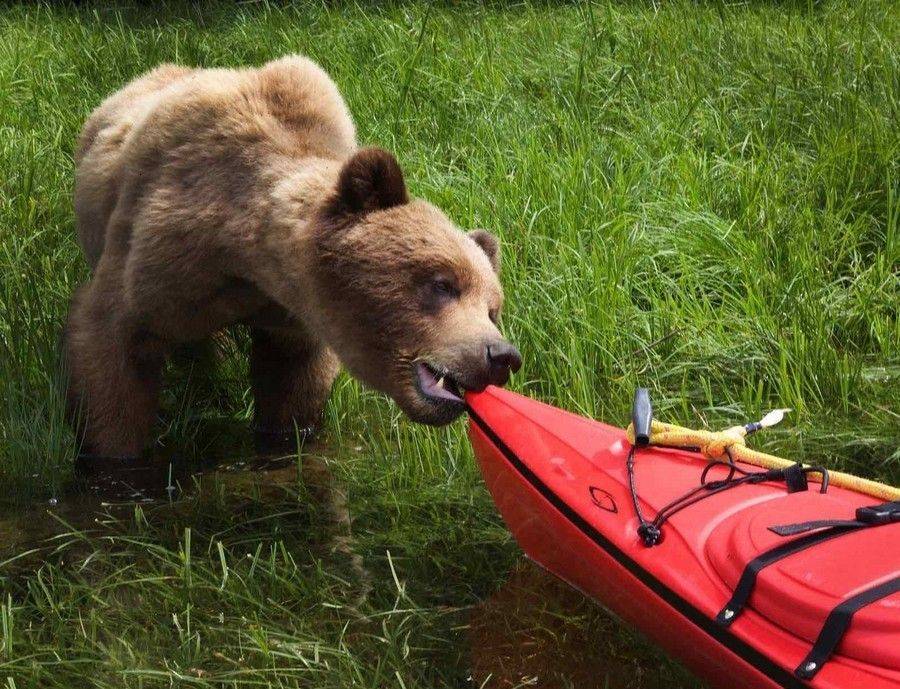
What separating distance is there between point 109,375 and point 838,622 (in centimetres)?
310

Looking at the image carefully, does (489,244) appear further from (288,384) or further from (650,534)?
(650,534)

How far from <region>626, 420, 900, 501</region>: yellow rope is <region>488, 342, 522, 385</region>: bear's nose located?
1.38 feet

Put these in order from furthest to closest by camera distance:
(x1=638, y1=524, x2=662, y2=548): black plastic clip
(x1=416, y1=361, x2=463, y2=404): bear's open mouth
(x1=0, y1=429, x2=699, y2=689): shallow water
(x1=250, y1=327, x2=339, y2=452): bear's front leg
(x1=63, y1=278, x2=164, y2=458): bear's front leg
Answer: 1. (x1=250, y1=327, x2=339, y2=452): bear's front leg
2. (x1=63, y1=278, x2=164, y2=458): bear's front leg
3. (x1=416, y1=361, x2=463, y2=404): bear's open mouth
4. (x1=0, y1=429, x2=699, y2=689): shallow water
5. (x1=638, y1=524, x2=662, y2=548): black plastic clip

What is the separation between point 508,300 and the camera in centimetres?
532

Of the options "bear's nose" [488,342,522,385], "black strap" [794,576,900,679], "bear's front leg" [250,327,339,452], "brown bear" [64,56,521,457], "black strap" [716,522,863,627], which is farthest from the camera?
"bear's front leg" [250,327,339,452]

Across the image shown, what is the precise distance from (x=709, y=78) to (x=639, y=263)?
235 centimetres

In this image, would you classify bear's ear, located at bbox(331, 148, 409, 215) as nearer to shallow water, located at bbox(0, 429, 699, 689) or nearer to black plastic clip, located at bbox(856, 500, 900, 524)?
shallow water, located at bbox(0, 429, 699, 689)

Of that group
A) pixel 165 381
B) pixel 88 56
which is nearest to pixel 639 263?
pixel 165 381

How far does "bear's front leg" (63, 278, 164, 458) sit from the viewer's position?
4.74 meters

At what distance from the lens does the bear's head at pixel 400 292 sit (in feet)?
12.7

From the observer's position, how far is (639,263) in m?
5.49

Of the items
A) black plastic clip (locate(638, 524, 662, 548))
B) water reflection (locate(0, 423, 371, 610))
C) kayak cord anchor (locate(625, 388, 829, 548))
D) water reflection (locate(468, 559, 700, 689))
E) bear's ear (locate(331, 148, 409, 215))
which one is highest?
bear's ear (locate(331, 148, 409, 215))

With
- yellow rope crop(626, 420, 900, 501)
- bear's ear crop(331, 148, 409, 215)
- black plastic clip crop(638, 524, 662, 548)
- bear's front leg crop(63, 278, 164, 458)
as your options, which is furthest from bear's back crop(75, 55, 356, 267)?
black plastic clip crop(638, 524, 662, 548)

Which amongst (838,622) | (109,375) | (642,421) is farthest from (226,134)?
(838,622)
